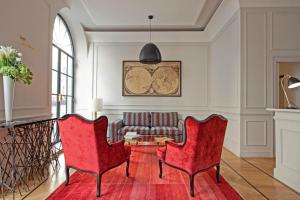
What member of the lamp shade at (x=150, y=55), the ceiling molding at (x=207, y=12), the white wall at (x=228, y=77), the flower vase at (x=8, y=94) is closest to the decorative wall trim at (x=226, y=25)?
the white wall at (x=228, y=77)

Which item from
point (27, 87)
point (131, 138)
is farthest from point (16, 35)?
point (131, 138)

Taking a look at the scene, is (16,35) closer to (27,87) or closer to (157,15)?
(27,87)

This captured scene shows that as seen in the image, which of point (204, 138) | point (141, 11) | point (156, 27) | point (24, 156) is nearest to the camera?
point (204, 138)

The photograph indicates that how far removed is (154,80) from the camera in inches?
245

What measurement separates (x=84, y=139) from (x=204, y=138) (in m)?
1.47

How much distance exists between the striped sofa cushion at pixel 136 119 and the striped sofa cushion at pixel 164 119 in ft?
0.56

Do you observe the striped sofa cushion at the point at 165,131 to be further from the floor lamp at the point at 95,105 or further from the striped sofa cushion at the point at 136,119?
the floor lamp at the point at 95,105

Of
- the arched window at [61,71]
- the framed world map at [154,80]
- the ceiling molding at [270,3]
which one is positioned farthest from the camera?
the framed world map at [154,80]

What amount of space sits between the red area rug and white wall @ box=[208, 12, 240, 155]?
1.69m

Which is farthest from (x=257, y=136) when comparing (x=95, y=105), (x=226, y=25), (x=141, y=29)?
(x=141, y=29)

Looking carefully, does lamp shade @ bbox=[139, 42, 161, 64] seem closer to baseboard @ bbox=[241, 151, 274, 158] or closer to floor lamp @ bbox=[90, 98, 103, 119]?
floor lamp @ bbox=[90, 98, 103, 119]

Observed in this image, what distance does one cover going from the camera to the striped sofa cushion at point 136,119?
578 centimetres

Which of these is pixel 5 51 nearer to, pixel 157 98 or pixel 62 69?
pixel 62 69

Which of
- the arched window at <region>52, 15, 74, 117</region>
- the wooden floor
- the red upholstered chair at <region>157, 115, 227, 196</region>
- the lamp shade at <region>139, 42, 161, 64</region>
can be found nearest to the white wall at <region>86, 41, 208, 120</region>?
the arched window at <region>52, 15, 74, 117</region>
